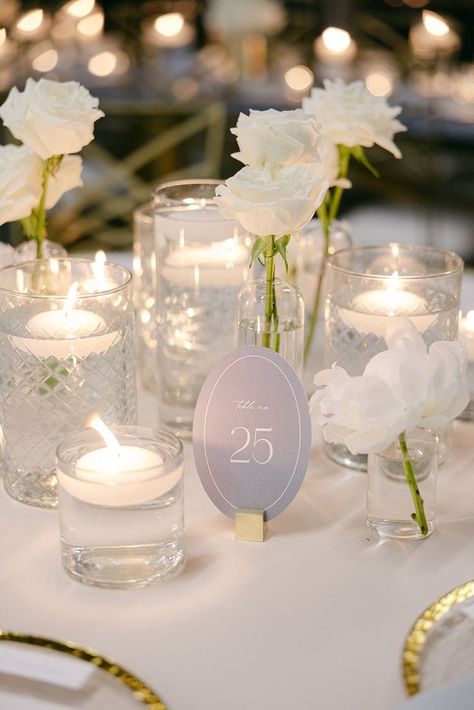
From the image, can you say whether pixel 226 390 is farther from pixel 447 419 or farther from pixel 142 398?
pixel 142 398

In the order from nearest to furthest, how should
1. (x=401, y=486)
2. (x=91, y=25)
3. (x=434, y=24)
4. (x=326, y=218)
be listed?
(x=401, y=486) → (x=326, y=218) → (x=434, y=24) → (x=91, y=25)

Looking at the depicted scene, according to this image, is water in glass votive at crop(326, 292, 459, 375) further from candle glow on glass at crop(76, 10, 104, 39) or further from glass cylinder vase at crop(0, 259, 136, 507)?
candle glow on glass at crop(76, 10, 104, 39)

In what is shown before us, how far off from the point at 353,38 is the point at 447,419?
344cm

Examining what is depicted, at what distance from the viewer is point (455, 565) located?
1038 mm

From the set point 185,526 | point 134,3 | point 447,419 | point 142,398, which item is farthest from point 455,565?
point 134,3

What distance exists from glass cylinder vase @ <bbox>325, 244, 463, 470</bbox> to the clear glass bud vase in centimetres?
12

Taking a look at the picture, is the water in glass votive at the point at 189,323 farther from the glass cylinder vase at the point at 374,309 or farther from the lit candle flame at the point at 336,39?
the lit candle flame at the point at 336,39

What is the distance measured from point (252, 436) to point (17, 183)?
0.42m

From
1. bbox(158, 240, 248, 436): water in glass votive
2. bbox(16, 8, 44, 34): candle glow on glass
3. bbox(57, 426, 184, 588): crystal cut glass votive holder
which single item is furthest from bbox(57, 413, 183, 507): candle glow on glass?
bbox(16, 8, 44, 34): candle glow on glass

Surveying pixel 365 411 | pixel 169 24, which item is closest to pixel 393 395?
pixel 365 411

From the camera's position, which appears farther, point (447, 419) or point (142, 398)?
point (142, 398)

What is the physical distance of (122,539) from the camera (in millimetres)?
976

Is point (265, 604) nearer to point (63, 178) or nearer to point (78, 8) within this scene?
point (63, 178)

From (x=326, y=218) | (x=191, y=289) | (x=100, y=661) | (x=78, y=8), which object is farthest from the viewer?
(x=78, y=8)
